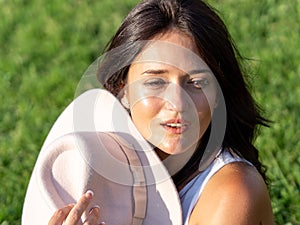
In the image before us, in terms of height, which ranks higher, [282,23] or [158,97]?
[158,97]

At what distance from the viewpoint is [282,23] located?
5.32 metres

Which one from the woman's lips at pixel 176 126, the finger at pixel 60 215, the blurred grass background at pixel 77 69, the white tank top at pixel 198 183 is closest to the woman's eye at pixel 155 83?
the woman's lips at pixel 176 126

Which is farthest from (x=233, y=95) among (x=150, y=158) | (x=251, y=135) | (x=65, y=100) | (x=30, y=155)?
(x=65, y=100)

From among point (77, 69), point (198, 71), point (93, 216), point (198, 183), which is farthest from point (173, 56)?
point (77, 69)

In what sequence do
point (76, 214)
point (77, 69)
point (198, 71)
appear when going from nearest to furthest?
point (76, 214)
point (198, 71)
point (77, 69)

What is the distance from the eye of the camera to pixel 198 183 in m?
2.39

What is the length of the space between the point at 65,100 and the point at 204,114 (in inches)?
97.7

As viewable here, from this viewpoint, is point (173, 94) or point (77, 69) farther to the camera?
point (77, 69)

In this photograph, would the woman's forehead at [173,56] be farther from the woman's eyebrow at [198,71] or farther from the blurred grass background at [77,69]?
the blurred grass background at [77,69]

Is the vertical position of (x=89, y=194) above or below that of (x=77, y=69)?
above

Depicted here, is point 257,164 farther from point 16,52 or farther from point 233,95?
point 16,52

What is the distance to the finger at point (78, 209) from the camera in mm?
2207

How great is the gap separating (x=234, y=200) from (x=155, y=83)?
1.27 feet

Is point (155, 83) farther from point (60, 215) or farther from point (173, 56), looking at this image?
point (60, 215)
